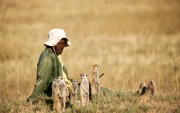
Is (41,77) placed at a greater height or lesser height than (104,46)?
lesser

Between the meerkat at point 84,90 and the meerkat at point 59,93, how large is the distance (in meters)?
0.42

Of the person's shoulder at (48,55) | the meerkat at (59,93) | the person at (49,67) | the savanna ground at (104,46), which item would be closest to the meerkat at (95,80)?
the savanna ground at (104,46)

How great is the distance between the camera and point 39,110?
6738 mm

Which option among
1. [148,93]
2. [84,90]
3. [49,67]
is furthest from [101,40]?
Result: [84,90]

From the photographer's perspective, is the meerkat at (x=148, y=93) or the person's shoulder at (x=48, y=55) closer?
the person's shoulder at (x=48, y=55)

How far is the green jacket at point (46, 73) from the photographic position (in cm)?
704

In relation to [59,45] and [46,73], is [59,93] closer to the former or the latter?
[46,73]

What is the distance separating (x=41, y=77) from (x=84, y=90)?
2.91ft

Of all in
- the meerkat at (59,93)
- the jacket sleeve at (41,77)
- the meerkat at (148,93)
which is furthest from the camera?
the meerkat at (148,93)

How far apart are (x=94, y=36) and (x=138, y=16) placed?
5.00 m

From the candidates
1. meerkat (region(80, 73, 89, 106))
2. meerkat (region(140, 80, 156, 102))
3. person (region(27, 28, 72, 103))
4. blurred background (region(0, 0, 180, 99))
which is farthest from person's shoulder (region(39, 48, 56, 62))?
meerkat (region(140, 80, 156, 102))

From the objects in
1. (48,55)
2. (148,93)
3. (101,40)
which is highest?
(101,40)

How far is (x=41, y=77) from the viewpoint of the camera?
277 inches

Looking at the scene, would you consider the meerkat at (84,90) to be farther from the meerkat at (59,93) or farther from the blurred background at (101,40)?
the blurred background at (101,40)
